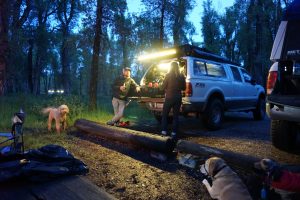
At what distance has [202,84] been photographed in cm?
828

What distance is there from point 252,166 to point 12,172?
353cm

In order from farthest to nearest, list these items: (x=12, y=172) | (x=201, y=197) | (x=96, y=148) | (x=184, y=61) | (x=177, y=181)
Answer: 1. (x=184, y=61)
2. (x=96, y=148)
3. (x=177, y=181)
4. (x=12, y=172)
5. (x=201, y=197)

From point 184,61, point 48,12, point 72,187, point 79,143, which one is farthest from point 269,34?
point 72,187

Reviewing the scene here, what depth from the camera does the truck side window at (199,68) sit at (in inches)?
326

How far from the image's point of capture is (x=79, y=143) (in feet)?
22.9

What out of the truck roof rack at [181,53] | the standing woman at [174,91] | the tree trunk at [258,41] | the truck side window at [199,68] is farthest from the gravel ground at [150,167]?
the tree trunk at [258,41]

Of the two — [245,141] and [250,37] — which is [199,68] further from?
[250,37]

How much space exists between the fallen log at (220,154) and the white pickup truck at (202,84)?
96.0 inches

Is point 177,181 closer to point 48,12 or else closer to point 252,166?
point 252,166

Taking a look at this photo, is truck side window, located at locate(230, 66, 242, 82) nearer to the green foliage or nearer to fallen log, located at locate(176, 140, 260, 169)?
fallen log, located at locate(176, 140, 260, 169)

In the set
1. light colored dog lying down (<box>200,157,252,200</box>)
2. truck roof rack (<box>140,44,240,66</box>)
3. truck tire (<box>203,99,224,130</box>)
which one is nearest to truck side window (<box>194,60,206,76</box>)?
truck roof rack (<box>140,44,240,66</box>)

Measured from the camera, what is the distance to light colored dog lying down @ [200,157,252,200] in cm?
319

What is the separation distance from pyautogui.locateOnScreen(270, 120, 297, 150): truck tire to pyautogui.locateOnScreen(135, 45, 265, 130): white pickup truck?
2.50m

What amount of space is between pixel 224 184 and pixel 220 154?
5.24ft
